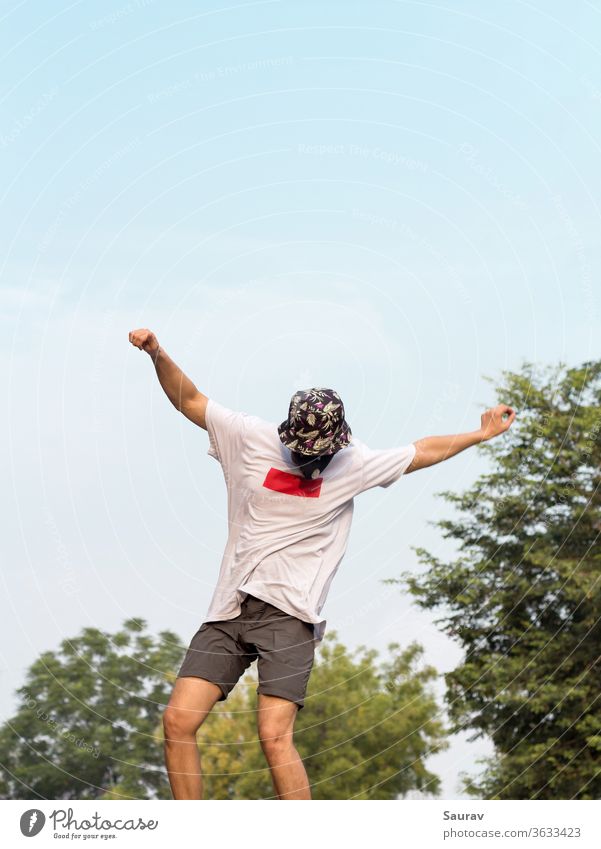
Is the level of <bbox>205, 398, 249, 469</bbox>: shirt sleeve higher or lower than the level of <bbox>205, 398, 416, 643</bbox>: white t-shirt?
higher

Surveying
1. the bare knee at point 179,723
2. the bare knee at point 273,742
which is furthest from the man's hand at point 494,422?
the bare knee at point 179,723

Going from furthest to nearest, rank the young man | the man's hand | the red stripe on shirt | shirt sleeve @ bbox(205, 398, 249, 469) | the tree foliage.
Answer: the tree foliage
the man's hand
shirt sleeve @ bbox(205, 398, 249, 469)
the red stripe on shirt
the young man

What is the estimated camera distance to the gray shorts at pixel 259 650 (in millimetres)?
8242

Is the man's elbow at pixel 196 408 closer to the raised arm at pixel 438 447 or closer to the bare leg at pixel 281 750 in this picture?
the raised arm at pixel 438 447

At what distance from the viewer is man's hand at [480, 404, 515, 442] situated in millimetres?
9266

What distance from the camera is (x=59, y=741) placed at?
48.8 m

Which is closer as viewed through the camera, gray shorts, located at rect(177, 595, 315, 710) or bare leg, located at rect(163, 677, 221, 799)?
bare leg, located at rect(163, 677, 221, 799)

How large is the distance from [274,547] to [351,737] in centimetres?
3823

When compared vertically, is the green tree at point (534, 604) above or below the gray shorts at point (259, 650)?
above

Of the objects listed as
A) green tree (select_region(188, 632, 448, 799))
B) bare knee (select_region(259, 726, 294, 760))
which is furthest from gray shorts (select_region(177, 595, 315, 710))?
green tree (select_region(188, 632, 448, 799))

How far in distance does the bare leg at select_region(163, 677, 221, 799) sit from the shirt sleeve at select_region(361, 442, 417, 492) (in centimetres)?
198

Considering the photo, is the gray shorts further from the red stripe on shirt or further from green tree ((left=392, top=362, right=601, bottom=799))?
green tree ((left=392, top=362, right=601, bottom=799))
